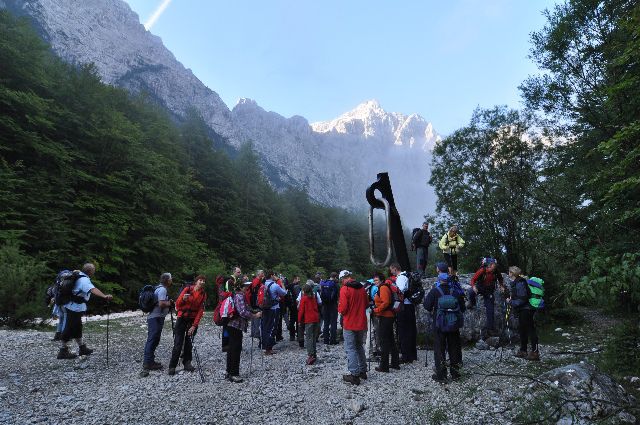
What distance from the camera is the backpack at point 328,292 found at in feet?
39.1

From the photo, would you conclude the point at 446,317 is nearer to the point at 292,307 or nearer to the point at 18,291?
the point at 292,307

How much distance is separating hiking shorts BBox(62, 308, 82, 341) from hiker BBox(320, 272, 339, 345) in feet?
22.2

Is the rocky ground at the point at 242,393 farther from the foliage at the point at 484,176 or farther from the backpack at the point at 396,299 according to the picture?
the foliage at the point at 484,176

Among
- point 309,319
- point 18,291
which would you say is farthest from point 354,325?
point 18,291

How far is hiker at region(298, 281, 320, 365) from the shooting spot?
9.74 metres

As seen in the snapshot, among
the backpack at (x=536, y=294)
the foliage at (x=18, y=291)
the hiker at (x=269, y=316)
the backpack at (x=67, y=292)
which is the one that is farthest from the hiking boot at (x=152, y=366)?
the backpack at (x=536, y=294)

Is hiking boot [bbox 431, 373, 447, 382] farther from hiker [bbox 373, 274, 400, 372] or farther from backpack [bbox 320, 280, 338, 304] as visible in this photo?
backpack [bbox 320, 280, 338, 304]

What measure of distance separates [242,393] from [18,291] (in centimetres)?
1006

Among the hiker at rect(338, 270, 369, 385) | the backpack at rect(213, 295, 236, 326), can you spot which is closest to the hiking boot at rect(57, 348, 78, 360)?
the backpack at rect(213, 295, 236, 326)

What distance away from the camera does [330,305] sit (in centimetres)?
1218

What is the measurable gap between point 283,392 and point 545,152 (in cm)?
2439

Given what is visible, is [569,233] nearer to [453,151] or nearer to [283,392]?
[283,392]

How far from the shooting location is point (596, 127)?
1620cm

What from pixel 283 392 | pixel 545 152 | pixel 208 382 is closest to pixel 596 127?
pixel 545 152
